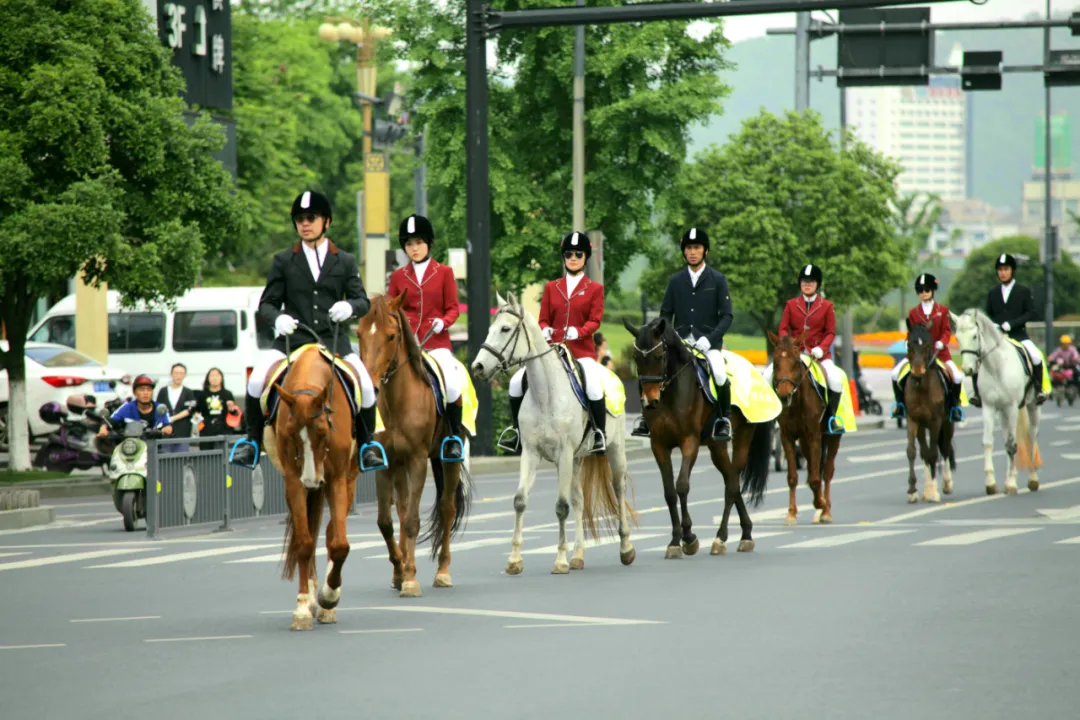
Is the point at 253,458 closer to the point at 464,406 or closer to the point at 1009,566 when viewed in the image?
the point at 464,406

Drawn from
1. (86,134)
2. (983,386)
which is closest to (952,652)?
(983,386)

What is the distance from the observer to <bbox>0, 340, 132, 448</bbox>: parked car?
3027cm

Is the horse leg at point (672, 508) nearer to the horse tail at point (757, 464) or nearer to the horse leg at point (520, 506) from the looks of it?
the horse leg at point (520, 506)

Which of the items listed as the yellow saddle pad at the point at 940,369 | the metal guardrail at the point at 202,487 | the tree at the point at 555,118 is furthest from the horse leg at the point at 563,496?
the tree at the point at 555,118

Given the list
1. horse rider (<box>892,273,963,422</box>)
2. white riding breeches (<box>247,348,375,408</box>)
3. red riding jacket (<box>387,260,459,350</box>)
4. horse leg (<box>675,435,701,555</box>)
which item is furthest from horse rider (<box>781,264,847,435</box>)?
white riding breeches (<box>247,348,375,408</box>)

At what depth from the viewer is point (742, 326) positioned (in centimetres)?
13650

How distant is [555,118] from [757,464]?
85.1ft

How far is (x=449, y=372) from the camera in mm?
13859

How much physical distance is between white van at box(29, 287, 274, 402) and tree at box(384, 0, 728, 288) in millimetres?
6501

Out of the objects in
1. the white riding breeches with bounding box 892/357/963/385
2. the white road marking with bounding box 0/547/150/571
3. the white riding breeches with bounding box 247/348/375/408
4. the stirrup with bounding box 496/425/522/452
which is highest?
the white riding breeches with bounding box 247/348/375/408

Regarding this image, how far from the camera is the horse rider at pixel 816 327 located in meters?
19.7

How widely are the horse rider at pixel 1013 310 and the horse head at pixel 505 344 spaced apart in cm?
1098

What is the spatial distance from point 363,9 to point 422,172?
4415mm

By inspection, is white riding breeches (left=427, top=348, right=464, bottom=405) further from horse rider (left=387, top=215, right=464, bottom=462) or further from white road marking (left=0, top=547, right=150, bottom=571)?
white road marking (left=0, top=547, right=150, bottom=571)
